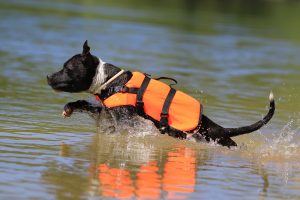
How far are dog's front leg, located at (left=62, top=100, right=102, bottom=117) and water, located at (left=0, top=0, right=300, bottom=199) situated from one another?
282mm

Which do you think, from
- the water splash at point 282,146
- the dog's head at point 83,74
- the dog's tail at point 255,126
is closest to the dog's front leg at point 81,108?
the dog's head at point 83,74

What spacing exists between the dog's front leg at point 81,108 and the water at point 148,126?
28cm

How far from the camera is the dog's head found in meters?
7.99

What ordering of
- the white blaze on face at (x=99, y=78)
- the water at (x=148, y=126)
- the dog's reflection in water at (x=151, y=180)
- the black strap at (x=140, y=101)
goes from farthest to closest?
the white blaze on face at (x=99, y=78)
the black strap at (x=140, y=101)
the water at (x=148, y=126)
the dog's reflection in water at (x=151, y=180)

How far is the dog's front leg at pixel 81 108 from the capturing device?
26.8 feet

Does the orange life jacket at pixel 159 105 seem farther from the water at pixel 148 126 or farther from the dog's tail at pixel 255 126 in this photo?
the dog's tail at pixel 255 126

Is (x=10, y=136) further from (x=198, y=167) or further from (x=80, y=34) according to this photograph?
(x=80, y=34)

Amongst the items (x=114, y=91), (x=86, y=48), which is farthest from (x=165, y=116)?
(x=86, y=48)

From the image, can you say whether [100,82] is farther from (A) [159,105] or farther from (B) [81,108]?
(A) [159,105]

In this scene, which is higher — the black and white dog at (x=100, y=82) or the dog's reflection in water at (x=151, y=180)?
the black and white dog at (x=100, y=82)

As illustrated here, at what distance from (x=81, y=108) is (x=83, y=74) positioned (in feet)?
1.49

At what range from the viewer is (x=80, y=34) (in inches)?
903

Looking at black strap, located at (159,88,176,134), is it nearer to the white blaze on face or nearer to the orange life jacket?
the orange life jacket

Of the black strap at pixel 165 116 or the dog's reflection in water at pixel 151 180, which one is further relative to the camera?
the black strap at pixel 165 116
